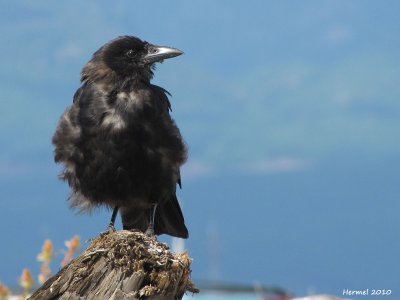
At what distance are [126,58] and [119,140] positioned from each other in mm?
800

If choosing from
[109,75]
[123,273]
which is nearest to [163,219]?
[109,75]

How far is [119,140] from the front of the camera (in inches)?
209

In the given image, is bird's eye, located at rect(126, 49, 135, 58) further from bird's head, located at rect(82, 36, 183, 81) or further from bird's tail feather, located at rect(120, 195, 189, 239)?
bird's tail feather, located at rect(120, 195, 189, 239)

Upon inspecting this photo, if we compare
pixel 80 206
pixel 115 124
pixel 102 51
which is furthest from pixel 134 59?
pixel 80 206

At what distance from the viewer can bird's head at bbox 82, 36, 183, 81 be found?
18.7 ft

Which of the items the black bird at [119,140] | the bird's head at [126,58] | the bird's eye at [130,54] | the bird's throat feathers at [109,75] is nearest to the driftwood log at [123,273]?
the black bird at [119,140]

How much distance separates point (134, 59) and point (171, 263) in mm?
2214

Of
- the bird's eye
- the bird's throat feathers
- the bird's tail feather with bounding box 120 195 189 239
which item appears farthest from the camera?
the bird's tail feather with bounding box 120 195 189 239

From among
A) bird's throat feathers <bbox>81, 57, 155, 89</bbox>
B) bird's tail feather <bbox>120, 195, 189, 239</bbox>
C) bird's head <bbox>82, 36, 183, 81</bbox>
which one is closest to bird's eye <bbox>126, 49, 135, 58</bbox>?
bird's head <bbox>82, 36, 183, 81</bbox>

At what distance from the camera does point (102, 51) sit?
5.84 meters

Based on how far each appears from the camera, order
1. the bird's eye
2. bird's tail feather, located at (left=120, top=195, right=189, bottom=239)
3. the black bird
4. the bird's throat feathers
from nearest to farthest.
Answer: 1. the black bird
2. the bird's throat feathers
3. the bird's eye
4. bird's tail feather, located at (left=120, top=195, right=189, bottom=239)

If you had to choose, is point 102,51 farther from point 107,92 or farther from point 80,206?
point 80,206

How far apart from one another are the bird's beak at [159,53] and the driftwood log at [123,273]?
6.67ft

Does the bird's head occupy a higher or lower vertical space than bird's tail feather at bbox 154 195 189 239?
higher
